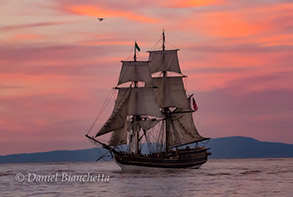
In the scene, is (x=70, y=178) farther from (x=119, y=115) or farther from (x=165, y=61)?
(x=165, y=61)

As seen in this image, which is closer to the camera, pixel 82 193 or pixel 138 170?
pixel 82 193

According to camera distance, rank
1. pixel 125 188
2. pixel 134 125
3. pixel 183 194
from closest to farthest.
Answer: pixel 183 194 < pixel 125 188 < pixel 134 125

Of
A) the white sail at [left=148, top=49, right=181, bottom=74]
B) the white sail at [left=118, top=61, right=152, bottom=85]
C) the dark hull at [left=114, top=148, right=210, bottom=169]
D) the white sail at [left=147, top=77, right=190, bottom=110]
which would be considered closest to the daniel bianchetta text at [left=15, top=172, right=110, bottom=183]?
the dark hull at [left=114, top=148, right=210, bottom=169]

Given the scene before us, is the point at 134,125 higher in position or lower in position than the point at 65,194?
higher

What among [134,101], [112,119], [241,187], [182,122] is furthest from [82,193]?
[182,122]

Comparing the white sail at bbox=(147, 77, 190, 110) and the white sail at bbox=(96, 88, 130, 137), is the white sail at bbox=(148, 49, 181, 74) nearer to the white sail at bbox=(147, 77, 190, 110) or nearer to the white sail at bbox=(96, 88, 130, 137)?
the white sail at bbox=(147, 77, 190, 110)

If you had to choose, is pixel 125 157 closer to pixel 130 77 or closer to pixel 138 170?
pixel 138 170

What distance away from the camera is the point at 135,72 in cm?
11744

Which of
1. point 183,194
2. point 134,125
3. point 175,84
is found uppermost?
point 175,84

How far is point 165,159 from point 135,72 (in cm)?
1819

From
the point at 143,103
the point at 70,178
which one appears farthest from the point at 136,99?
the point at 70,178

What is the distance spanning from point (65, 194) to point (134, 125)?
50.6 meters

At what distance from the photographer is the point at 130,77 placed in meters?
118

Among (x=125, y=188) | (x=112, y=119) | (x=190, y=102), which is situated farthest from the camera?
(x=190, y=102)
